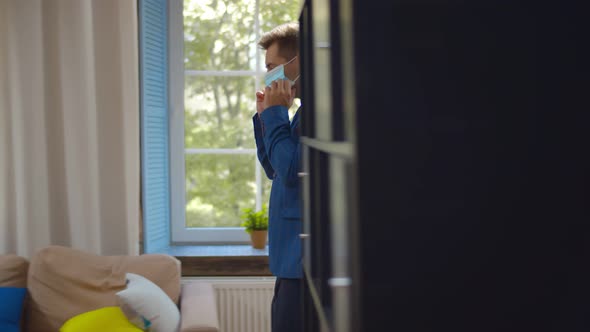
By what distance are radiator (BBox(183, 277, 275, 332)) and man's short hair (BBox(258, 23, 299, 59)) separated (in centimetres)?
161

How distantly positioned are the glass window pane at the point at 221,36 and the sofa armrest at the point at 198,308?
3.82 ft

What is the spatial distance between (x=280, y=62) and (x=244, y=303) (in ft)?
5.42

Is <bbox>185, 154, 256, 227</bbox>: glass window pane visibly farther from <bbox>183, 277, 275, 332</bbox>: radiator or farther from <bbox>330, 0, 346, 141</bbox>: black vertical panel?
<bbox>330, 0, 346, 141</bbox>: black vertical panel

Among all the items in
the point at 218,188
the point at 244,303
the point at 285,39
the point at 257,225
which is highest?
the point at 285,39

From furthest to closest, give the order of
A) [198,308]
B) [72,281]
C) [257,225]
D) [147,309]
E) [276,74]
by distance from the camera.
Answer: [257,225]
[72,281]
[198,308]
[147,309]
[276,74]

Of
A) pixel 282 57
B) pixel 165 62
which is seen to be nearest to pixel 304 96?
pixel 282 57

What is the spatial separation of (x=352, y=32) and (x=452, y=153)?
0.54 feet

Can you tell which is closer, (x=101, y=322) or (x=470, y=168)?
(x=470, y=168)

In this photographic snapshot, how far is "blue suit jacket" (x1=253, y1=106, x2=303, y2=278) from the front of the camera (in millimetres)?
1648

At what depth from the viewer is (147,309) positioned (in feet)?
8.73

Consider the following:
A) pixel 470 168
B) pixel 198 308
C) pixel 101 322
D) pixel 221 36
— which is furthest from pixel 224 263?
pixel 470 168

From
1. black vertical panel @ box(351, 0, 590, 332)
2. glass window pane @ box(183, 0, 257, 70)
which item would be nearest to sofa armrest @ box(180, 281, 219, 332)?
glass window pane @ box(183, 0, 257, 70)

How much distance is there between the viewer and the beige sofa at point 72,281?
2.97m

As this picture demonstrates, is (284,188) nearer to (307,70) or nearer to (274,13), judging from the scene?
(307,70)
